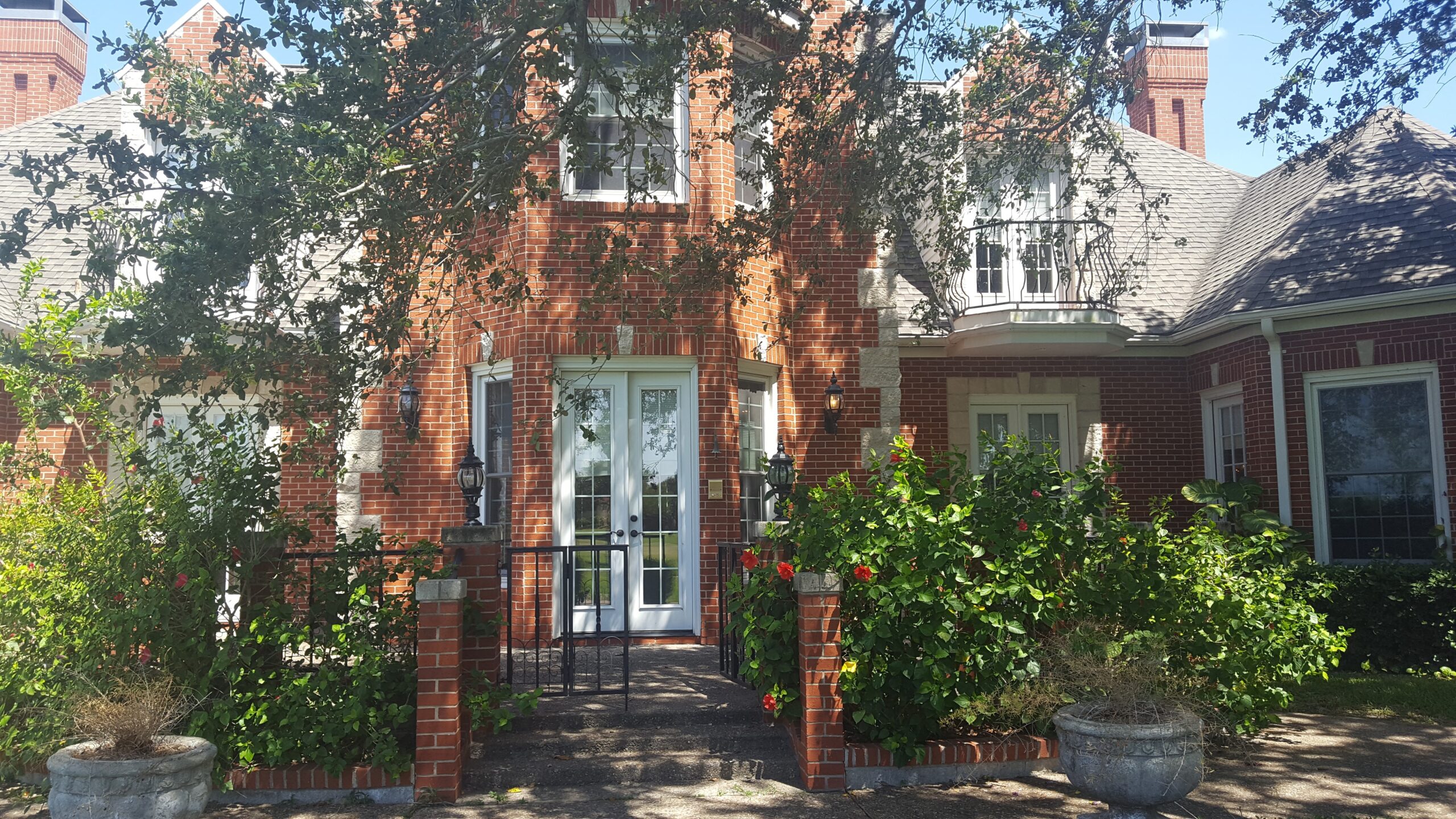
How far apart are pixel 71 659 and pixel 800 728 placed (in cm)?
406

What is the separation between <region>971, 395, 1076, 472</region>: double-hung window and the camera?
12.2m

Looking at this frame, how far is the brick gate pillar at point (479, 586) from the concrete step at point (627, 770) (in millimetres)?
620

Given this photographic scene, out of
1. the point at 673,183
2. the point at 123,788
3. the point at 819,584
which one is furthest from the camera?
the point at 673,183

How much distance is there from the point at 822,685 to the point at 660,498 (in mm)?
3779

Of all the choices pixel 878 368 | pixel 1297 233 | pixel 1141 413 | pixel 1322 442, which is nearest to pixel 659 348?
pixel 878 368

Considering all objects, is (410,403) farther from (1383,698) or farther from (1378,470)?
(1378,470)

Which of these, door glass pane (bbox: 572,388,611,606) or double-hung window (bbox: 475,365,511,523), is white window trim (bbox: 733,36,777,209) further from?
double-hung window (bbox: 475,365,511,523)

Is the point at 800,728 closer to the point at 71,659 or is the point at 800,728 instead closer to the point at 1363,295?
the point at 71,659

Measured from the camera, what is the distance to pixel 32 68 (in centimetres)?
1684

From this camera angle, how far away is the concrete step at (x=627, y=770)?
573 cm

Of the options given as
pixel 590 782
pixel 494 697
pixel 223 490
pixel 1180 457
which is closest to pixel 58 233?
pixel 223 490

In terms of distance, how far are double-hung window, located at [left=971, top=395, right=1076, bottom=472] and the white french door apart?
454 cm

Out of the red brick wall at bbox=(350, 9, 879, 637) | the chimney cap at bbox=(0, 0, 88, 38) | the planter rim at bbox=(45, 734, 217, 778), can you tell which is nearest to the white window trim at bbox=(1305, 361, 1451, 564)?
the red brick wall at bbox=(350, 9, 879, 637)

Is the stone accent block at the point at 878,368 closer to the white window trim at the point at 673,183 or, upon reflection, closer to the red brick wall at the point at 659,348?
the red brick wall at the point at 659,348
